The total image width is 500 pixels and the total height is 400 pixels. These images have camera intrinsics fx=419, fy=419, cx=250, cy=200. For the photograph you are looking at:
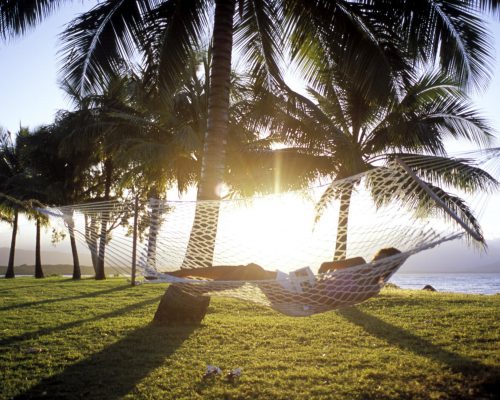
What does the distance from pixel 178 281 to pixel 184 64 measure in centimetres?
256

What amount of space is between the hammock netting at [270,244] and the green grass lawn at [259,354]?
1.54 ft

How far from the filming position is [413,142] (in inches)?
259

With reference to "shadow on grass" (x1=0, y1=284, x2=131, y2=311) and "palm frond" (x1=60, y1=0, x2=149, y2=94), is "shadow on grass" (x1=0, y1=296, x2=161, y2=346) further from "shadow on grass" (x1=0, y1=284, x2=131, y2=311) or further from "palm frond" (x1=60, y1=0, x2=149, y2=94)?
"palm frond" (x1=60, y1=0, x2=149, y2=94)

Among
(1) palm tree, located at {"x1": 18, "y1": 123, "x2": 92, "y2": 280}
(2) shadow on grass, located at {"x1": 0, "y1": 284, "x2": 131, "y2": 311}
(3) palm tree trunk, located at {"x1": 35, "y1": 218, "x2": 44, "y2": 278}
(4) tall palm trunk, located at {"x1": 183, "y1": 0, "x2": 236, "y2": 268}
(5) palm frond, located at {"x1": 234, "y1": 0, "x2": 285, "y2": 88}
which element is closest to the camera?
(4) tall palm trunk, located at {"x1": 183, "y1": 0, "x2": 236, "y2": 268}

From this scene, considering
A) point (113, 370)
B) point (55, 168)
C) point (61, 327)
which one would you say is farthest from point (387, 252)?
point (55, 168)

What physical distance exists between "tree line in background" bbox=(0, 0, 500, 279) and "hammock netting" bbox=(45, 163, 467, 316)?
0.11 metres

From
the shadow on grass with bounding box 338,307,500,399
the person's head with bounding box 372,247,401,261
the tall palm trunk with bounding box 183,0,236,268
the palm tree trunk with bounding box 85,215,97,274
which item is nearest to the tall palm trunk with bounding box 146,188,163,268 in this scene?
the tall palm trunk with bounding box 183,0,236,268

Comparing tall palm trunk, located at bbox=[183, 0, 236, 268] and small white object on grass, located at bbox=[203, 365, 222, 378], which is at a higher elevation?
tall palm trunk, located at bbox=[183, 0, 236, 268]

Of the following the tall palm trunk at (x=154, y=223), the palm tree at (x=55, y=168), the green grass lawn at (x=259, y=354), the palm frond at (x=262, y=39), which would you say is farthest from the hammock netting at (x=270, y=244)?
the palm tree at (x=55, y=168)

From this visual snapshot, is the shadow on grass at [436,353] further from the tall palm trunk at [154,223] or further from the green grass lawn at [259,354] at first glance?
the tall palm trunk at [154,223]

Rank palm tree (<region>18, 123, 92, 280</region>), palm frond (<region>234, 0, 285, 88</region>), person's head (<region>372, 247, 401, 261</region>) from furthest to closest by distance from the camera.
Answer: palm tree (<region>18, 123, 92, 280</region>) < palm frond (<region>234, 0, 285, 88</region>) < person's head (<region>372, 247, 401, 261</region>)

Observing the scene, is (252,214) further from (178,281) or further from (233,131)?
(233,131)

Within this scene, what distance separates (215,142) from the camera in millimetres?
3867

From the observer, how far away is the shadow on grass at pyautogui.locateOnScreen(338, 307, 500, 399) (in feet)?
7.61
